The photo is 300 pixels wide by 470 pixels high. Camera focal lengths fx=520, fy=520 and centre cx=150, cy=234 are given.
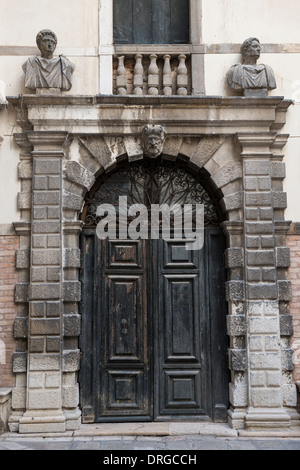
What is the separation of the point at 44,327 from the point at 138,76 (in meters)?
3.62

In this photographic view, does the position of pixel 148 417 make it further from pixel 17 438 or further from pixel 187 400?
pixel 17 438

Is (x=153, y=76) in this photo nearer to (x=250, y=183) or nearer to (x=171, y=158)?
(x=171, y=158)

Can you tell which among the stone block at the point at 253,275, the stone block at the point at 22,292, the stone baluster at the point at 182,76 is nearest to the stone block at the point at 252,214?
the stone block at the point at 253,275

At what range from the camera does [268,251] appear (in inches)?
270

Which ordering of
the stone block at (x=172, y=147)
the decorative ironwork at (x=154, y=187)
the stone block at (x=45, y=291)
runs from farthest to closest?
the decorative ironwork at (x=154, y=187), the stone block at (x=172, y=147), the stone block at (x=45, y=291)

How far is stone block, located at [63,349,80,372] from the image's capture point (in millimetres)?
6617

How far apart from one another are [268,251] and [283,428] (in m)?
2.23

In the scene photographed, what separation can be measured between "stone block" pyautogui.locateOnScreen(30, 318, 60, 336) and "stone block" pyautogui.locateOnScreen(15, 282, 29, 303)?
337 millimetres

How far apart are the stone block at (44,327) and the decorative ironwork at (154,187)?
1537 millimetres

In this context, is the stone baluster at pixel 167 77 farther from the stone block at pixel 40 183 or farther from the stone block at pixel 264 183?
the stone block at pixel 40 183

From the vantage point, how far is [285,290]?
6.87m

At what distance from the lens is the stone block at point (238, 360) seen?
666cm

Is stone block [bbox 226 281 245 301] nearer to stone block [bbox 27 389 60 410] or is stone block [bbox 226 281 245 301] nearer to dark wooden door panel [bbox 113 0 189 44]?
stone block [bbox 27 389 60 410]

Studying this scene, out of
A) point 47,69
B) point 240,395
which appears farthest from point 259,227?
point 47,69
